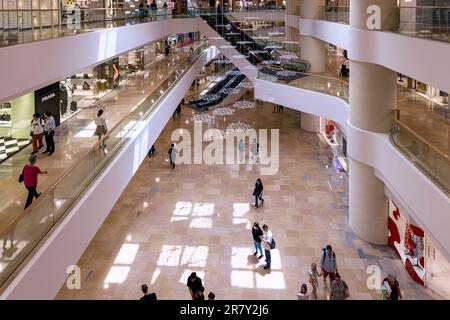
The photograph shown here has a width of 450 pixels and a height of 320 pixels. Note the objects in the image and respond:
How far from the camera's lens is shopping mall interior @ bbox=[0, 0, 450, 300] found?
7402 mm

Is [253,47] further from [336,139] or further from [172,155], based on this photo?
[172,155]

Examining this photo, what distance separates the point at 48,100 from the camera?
574 inches

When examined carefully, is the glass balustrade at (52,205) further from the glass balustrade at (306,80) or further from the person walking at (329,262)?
the glass balustrade at (306,80)

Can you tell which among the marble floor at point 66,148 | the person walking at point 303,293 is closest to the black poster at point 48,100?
the marble floor at point 66,148

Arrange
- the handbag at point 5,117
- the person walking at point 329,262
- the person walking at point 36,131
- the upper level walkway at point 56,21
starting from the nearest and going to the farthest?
the upper level walkway at point 56,21 → the person walking at point 329,262 → the person walking at point 36,131 → the handbag at point 5,117

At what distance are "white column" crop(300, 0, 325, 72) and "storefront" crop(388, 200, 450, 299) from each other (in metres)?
12.4

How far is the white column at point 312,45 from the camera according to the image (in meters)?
20.7

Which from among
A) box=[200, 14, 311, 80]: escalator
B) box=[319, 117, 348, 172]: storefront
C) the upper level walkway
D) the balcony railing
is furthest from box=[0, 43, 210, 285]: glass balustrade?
box=[319, 117, 348, 172]: storefront

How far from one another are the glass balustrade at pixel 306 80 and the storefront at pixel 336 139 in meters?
2.30

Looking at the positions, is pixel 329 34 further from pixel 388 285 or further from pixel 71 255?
pixel 71 255

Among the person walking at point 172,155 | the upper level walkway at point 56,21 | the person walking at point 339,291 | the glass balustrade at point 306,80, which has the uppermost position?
the upper level walkway at point 56,21

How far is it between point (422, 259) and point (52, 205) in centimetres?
799
